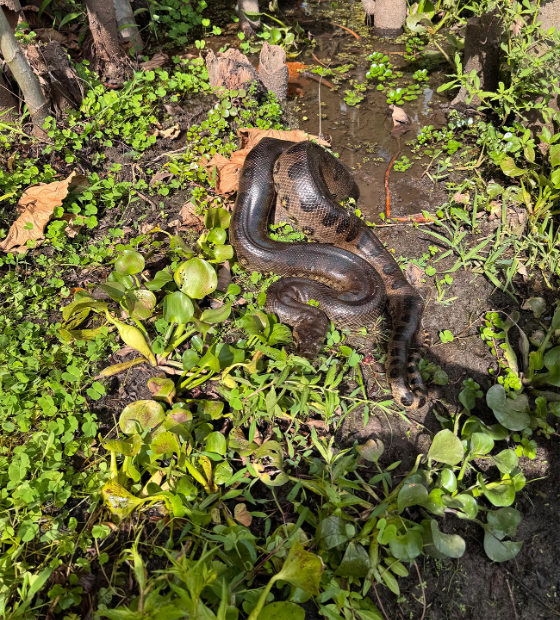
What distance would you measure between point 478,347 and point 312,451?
6.24ft

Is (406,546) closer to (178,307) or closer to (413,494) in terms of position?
(413,494)

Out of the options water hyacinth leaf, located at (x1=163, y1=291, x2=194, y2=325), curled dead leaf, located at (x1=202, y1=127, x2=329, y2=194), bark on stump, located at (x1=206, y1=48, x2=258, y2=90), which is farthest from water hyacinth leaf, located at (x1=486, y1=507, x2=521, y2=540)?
bark on stump, located at (x1=206, y1=48, x2=258, y2=90)

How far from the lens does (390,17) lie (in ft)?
26.6

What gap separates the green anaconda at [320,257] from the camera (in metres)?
4.43

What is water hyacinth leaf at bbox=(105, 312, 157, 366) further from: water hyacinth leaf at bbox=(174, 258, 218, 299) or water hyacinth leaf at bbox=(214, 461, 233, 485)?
water hyacinth leaf at bbox=(214, 461, 233, 485)

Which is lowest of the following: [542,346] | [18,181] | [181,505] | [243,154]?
[542,346]

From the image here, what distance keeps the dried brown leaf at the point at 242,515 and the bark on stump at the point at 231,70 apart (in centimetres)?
557

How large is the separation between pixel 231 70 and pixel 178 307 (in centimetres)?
446

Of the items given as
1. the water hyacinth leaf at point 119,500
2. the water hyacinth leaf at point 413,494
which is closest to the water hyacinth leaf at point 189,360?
the water hyacinth leaf at point 119,500

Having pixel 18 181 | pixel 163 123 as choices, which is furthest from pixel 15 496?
pixel 163 123

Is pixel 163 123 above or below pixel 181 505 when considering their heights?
above

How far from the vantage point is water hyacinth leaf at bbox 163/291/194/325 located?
11.4 feet

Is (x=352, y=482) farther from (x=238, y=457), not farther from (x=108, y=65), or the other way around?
(x=108, y=65)

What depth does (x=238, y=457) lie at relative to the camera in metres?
3.47
